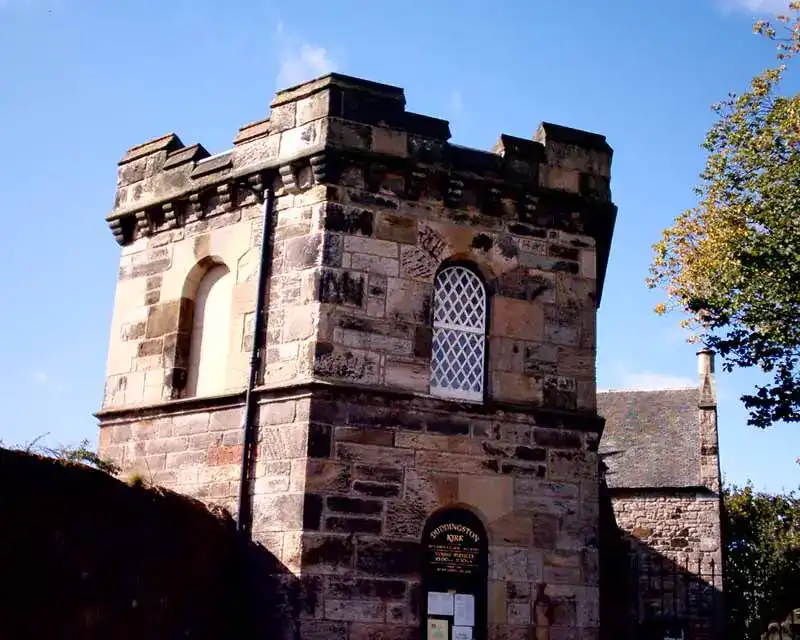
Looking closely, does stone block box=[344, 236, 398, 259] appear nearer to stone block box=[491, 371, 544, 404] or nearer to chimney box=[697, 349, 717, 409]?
stone block box=[491, 371, 544, 404]

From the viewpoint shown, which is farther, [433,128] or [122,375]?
[122,375]

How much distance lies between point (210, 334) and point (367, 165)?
8.59 ft

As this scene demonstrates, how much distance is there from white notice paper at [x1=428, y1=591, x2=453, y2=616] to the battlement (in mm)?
4076

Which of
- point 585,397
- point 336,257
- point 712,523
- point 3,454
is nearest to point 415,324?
point 336,257

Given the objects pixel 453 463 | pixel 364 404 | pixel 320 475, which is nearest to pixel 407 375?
pixel 364 404

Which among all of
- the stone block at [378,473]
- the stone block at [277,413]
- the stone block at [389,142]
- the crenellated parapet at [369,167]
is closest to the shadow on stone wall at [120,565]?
the stone block at [277,413]

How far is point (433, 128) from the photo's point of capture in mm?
11641

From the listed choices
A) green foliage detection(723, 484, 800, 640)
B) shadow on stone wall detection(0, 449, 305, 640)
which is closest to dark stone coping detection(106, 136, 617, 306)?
shadow on stone wall detection(0, 449, 305, 640)

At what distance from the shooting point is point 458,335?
11500 mm

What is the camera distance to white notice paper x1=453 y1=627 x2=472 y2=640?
10.6 meters

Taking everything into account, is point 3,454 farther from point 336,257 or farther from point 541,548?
point 541,548

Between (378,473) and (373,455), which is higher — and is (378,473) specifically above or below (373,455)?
below

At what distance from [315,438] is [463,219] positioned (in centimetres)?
296

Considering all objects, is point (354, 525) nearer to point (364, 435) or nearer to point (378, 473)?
point (378, 473)
